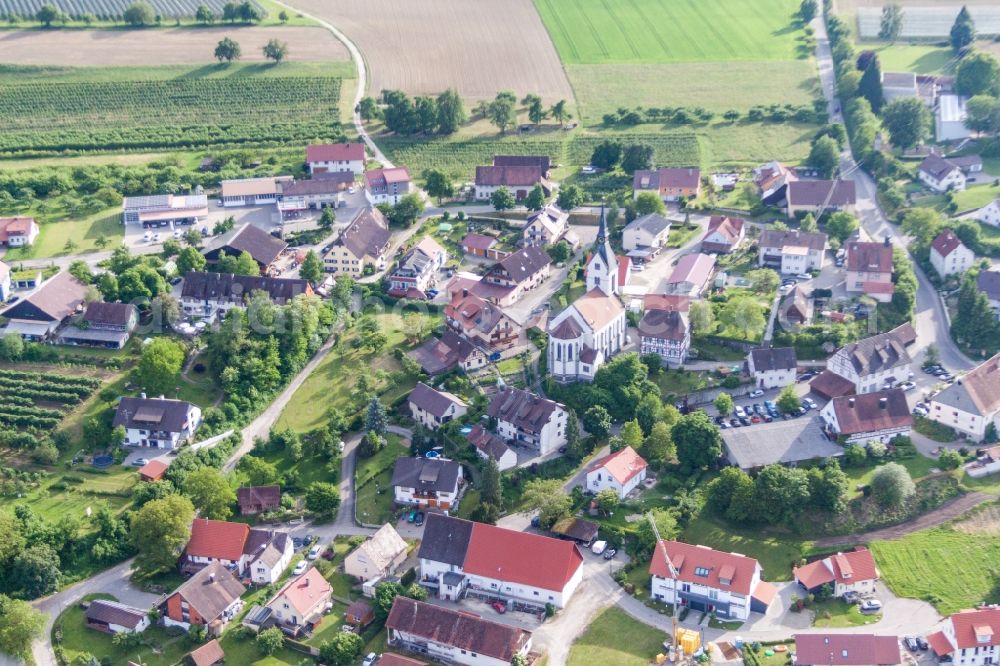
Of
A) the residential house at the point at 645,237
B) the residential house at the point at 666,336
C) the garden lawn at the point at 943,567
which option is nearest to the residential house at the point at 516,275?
the residential house at the point at 645,237

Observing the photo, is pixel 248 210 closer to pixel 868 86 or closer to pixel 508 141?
pixel 508 141

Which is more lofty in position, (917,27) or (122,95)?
(917,27)

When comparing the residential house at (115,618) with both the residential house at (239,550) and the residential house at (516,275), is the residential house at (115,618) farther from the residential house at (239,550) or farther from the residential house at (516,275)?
the residential house at (516,275)

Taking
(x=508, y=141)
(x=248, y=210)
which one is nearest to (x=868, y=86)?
(x=508, y=141)

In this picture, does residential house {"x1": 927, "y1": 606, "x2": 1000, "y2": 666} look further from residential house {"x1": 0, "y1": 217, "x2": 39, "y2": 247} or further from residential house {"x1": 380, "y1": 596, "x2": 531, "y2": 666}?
residential house {"x1": 0, "y1": 217, "x2": 39, "y2": 247}

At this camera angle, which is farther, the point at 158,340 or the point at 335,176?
the point at 335,176

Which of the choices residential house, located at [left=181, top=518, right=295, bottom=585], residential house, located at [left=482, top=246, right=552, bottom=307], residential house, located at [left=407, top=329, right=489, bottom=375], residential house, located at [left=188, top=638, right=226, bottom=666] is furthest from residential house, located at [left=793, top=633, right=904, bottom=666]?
residential house, located at [left=482, top=246, right=552, bottom=307]

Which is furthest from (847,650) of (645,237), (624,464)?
(645,237)
